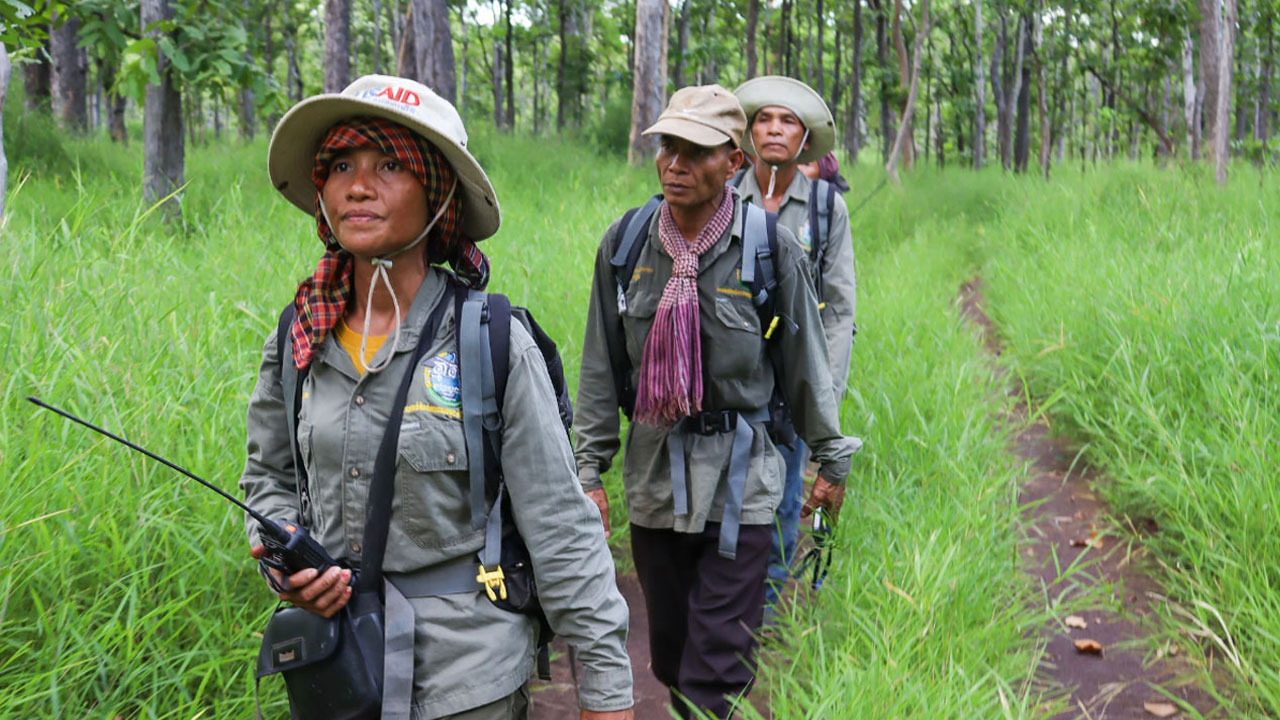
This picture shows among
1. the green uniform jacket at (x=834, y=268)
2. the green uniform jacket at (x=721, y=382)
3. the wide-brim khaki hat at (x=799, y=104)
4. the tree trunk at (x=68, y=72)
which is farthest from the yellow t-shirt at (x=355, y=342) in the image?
the tree trunk at (x=68, y=72)

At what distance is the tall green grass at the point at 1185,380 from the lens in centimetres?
400

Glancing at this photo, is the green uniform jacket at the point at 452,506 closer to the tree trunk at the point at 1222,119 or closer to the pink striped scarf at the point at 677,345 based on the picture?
the pink striped scarf at the point at 677,345

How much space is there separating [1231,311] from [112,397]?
5.54 metres

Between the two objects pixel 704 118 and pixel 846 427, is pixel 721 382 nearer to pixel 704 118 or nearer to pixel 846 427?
pixel 704 118

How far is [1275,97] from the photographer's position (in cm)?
3603

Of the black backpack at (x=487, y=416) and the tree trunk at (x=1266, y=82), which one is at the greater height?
the tree trunk at (x=1266, y=82)

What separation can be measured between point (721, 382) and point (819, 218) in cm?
146

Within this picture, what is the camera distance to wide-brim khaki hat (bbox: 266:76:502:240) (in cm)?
199

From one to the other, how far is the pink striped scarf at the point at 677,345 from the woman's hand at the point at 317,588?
4.69 feet

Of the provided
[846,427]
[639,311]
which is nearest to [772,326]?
[639,311]

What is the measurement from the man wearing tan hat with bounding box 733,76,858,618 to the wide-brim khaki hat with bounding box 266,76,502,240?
1903 mm

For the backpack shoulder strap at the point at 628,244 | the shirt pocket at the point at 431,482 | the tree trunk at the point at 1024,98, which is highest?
the tree trunk at the point at 1024,98

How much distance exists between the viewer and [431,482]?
2.00 m

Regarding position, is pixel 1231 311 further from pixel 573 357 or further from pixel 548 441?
pixel 548 441
